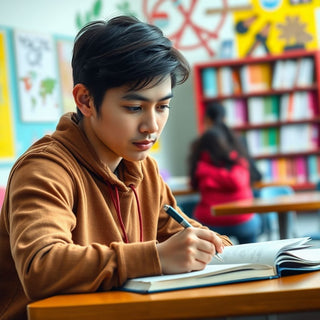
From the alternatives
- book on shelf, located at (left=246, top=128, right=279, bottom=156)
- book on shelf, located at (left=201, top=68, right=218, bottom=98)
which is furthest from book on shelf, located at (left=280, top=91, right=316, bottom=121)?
book on shelf, located at (left=201, top=68, right=218, bottom=98)

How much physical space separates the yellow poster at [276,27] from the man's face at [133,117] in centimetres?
593

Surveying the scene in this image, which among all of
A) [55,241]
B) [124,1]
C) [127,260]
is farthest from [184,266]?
[124,1]

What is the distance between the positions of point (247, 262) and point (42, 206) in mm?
358

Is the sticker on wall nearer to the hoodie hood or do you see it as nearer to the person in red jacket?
the person in red jacket

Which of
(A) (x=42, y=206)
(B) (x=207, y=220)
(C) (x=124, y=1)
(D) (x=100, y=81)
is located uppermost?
(C) (x=124, y=1)

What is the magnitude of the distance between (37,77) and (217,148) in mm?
1376

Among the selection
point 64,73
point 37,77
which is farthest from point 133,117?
point 64,73

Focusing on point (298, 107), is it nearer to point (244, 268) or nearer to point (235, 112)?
point (235, 112)

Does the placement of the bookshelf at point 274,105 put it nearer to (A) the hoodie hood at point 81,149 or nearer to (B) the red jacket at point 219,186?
(B) the red jacket at point 219,186

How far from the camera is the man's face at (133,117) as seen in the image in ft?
4.16

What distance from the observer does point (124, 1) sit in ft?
22.0

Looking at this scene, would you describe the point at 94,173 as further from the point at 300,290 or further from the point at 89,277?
the point at 300,290

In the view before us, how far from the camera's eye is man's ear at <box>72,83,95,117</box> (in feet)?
4.53

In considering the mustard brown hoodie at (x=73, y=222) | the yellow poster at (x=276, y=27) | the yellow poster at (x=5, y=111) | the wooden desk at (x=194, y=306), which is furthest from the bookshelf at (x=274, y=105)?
the wooden desk at (x=194, y=306)
